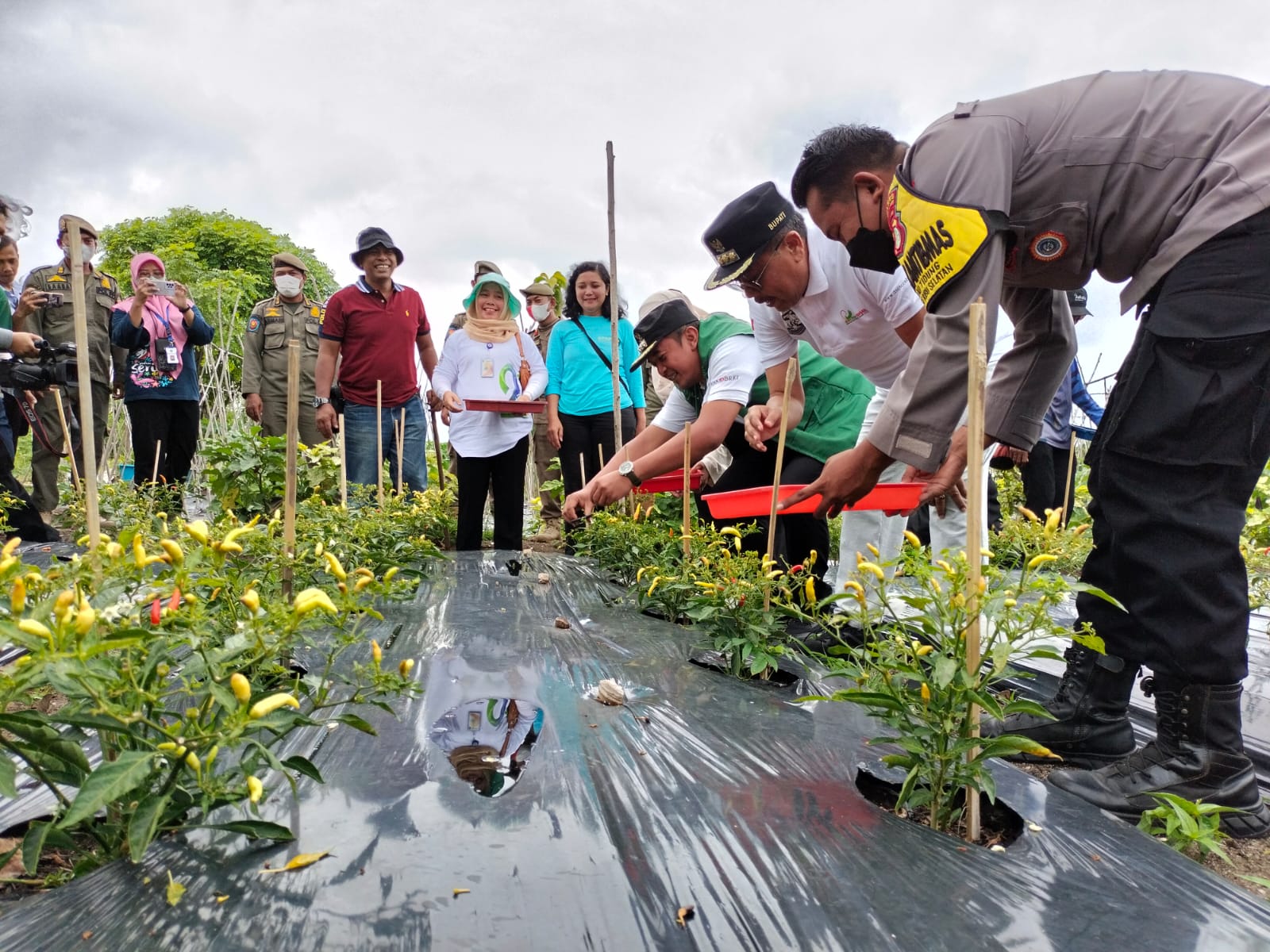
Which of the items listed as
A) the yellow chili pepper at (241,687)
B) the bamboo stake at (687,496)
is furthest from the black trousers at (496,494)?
the yellow chili pepper at (241,687)

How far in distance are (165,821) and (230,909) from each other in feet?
0.56

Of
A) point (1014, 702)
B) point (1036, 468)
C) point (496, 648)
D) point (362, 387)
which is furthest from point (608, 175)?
point (1014, 702)

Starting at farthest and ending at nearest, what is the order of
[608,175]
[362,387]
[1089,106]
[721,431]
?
[608,175], [362,387], [721,431], [1089,106]

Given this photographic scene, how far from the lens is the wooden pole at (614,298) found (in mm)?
4516

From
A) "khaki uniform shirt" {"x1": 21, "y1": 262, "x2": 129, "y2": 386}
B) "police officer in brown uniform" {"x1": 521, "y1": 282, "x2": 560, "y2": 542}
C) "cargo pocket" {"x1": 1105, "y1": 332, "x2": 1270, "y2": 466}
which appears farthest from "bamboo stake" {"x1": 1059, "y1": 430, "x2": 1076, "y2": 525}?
"khaki uniform shirt" {"x1": 21, "y1": 262, "x2": 129, "y2": 386}

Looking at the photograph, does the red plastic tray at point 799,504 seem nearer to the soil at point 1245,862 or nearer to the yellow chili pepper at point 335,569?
the soil at point 1245,862

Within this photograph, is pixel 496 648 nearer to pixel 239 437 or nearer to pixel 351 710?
pixel 351 710

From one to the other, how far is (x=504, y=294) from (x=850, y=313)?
2470mm

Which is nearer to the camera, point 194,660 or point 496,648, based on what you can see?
point 194,660

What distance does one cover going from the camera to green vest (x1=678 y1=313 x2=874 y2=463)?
9.83 ft

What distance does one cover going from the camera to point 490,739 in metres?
1.55

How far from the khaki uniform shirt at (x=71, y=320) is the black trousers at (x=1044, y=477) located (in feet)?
17.4

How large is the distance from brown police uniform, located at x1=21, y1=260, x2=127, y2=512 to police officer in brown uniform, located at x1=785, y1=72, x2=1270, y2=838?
4.85 meters

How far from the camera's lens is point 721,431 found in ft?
9.82
